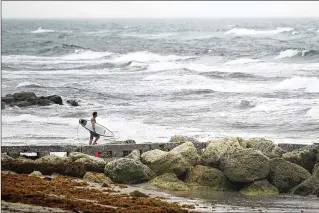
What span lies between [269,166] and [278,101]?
14.7 m

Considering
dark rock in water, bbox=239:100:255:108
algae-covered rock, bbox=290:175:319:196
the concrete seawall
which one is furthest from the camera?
dark rock in water, bbox=239:100:255:108

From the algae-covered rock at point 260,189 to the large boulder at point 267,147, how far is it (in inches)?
61.6

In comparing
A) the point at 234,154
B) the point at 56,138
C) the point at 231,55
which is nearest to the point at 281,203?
the point at 234,154

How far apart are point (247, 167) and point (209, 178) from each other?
85 centimetres

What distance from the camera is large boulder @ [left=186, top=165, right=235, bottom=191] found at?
13.7 meters

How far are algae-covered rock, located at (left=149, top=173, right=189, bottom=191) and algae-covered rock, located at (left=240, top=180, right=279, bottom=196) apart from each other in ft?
3.92

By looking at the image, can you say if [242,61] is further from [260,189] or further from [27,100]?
[260,189]

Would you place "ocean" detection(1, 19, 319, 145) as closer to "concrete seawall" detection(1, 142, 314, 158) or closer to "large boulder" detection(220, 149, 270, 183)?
"concrete seawall" detection(1, 142, 314, 158)

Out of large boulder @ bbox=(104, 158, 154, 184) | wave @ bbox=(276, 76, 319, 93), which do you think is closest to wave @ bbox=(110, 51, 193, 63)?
wave @ bbox=(276, 76, 319, 93)

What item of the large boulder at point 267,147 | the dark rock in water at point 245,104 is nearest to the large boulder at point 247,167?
the large boulder at point 267,147

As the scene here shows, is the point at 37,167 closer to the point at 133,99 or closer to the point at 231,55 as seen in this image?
the point at 133,99

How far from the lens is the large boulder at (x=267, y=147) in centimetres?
1508

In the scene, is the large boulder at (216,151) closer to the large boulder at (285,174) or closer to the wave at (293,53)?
the large boulder at (285,174)

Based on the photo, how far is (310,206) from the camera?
39.8 ft
